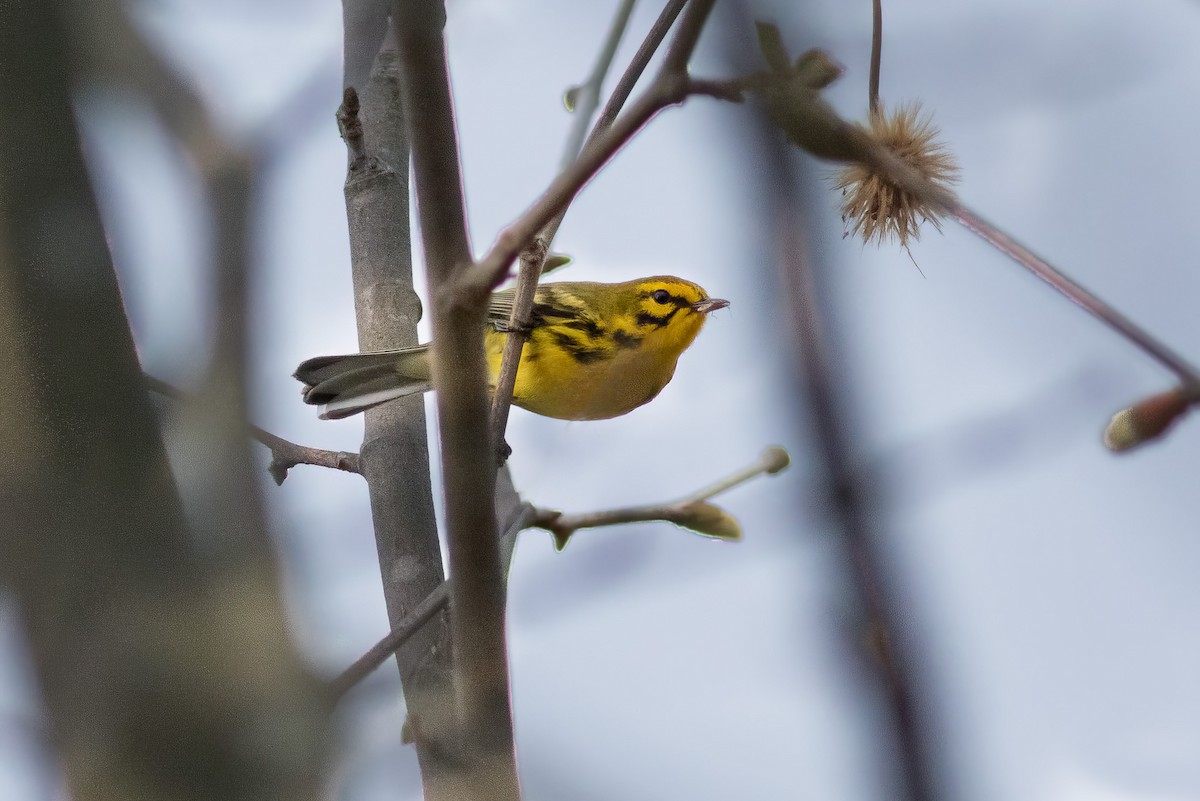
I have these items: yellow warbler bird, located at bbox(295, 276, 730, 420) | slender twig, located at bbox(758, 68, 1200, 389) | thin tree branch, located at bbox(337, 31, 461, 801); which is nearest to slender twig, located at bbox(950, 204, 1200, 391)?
slender twig, located at bbox(758, 68, 1200, 389)

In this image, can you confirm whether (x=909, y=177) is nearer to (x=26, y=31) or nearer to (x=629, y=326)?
(x=26, y=31)

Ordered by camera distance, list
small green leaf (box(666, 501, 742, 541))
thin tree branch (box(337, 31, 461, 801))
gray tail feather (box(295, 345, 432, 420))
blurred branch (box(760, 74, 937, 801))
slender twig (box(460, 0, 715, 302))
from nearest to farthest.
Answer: blurred branch (box(760, 74, 937, 801)) → slender twig (box(460, 0, 715, 302)) → thin tree branch (box(337, 31, 461, 801)) → small green leaf (box(666, 501, 742, 541)) → gray tail feather (box(295, 345, 432, 420))

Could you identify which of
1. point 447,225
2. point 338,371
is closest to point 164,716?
point 447,225

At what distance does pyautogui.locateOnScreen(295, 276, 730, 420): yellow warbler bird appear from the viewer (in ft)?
15.8

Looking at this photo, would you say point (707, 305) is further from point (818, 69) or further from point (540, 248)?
point (818, 69)

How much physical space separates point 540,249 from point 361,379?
185cm

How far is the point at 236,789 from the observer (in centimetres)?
128

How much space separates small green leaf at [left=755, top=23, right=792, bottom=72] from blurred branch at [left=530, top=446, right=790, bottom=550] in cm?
138

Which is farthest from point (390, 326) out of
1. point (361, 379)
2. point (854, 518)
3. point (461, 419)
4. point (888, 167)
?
point (854, 518)

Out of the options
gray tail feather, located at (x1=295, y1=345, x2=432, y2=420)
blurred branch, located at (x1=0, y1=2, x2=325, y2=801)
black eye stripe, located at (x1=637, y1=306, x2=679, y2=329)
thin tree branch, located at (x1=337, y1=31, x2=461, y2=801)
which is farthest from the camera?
black eye stripe, located at (x1=637, y1=306, x2=679, y2=329)

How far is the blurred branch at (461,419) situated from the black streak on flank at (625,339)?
145 inches

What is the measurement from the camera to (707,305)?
Answer: 227 inches

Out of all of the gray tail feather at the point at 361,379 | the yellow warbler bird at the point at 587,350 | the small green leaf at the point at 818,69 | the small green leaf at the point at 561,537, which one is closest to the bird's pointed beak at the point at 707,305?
the yellow warbler bird at the point at 587,350

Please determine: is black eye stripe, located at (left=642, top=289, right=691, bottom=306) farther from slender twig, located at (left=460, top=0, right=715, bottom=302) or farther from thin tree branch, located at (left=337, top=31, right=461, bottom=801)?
slender twig, located at (left=460, top=0, right=715, bottom=302)
